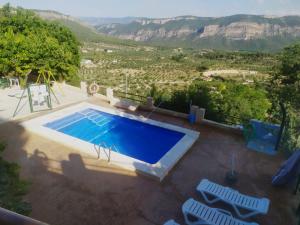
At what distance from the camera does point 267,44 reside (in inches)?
5335

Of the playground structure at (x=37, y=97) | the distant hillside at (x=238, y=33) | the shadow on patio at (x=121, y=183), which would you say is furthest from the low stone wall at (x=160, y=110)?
the distant hillside at (x=238, y=33)

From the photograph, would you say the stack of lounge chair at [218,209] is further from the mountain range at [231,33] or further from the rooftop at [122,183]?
the mountain range at [231,33]

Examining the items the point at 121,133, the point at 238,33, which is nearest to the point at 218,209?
the point at 121,133

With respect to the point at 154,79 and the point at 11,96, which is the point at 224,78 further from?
the point at 11,96

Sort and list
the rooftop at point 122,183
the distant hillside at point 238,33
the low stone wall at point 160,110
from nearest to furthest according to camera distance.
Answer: the rooftop at point 122,183
the low stone wall at point 160,110
the distant hillside at point 238,33

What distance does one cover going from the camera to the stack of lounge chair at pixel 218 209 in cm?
495

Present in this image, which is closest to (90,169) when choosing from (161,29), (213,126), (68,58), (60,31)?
(213,126)

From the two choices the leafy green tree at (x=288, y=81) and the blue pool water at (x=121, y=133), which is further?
the leafy green tree at (x=288, y=81)

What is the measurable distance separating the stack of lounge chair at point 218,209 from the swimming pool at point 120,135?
1.63 metres

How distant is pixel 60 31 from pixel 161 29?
19124cm

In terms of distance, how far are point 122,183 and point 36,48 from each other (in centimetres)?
1169

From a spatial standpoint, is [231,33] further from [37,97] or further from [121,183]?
[121,183]

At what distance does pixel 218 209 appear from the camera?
536 cm

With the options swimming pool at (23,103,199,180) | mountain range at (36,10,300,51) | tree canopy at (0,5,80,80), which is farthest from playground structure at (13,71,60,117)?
mountain range at (36,10,300,51)
